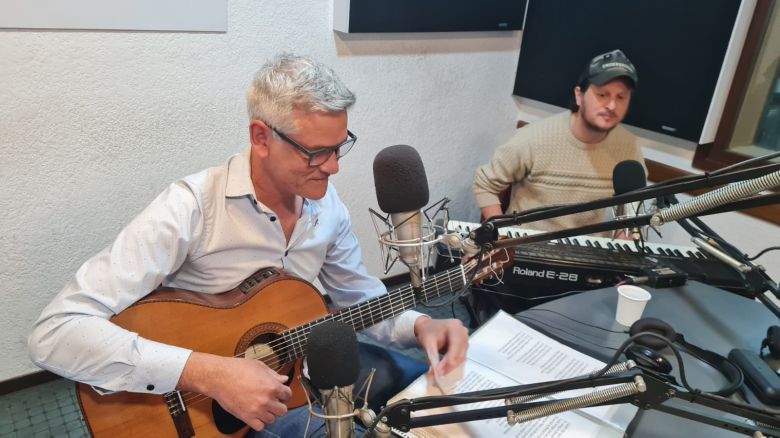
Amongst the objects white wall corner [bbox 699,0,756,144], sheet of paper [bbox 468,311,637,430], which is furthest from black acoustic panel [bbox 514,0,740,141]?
sheet of paper [bbox 468,311,637,430]

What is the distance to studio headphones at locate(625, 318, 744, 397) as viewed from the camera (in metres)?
1.08

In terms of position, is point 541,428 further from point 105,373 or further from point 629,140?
point 629,140

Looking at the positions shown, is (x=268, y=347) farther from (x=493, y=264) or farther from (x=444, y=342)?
(x=493, y=264)

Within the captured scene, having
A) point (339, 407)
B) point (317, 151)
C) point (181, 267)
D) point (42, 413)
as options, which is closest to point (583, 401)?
point (339, 407)

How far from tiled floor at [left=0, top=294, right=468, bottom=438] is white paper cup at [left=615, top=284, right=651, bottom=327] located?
1.77 meters

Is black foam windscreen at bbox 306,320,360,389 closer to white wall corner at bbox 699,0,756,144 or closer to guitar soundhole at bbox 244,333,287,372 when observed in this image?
guitar soundhole at bbox 244,333,287,372

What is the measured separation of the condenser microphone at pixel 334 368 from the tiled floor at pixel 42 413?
1586mm

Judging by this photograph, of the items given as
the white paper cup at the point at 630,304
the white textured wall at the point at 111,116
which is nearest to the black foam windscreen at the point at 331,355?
the white paper cup at the point at 630,304

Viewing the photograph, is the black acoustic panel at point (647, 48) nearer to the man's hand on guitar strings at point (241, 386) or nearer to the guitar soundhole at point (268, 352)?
the guitar soundhole at point (268, 352)

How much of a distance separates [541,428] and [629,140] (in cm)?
179

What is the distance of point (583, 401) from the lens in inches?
29.1

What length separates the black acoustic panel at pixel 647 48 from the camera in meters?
2.45

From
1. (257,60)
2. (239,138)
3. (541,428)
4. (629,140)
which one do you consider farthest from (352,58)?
(541,428)

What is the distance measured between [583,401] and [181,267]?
102cm
